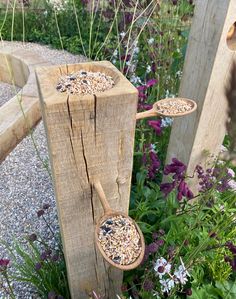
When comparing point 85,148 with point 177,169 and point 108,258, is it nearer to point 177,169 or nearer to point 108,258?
point 108,258

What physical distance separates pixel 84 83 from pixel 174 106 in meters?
0.31

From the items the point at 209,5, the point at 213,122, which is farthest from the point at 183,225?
the point at 209,5

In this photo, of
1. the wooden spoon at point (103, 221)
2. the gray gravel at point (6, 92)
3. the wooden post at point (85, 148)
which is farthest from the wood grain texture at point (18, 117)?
the wooden spoon at point (103, 221)

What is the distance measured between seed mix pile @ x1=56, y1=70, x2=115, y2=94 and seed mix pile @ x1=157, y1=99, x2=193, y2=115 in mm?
189

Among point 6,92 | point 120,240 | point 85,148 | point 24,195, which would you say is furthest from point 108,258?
point 6,92

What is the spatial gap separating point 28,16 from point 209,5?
401cm

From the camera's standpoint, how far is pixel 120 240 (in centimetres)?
88

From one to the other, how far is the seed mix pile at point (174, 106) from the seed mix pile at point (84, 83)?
189 mm

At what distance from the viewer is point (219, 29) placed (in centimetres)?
127

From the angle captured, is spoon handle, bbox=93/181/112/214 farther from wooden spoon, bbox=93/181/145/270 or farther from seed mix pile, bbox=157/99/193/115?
seed mix pile, bbox=157/99/193/115

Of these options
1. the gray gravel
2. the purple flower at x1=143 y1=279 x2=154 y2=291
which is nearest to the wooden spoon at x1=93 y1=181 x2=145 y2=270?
the purple flower at x1=143 y1=279 x2=154 y2=291

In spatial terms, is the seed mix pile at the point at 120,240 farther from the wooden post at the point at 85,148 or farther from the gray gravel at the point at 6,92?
the gray gravel at the point at 6,92

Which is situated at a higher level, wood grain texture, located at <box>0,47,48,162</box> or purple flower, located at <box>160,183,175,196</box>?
purple flower, located at <box>160,183,175,196</box>

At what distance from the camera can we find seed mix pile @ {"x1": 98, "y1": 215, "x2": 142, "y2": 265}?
0.86m
